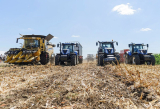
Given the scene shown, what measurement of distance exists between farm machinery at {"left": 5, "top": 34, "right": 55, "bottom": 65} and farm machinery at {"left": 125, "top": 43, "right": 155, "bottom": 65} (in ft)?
33.5

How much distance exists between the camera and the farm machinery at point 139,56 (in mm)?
13805

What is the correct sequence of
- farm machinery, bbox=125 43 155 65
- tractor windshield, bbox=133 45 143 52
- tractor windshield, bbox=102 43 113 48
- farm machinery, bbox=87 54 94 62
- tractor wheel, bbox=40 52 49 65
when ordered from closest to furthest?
farm machinery, bbox=125 43 155 65, tractor windshield, bbox=102 43 113 48, tractor wheel, bbox=40 52 49 65, tractor windshield, bbox=133 45 143 52, farm machinery, bbox=87 54 94 62

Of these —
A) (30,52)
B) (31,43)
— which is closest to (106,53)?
(30,52)

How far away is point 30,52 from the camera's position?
13.4 metres

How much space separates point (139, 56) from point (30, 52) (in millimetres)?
12478

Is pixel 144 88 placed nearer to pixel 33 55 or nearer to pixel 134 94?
pixel 134 94

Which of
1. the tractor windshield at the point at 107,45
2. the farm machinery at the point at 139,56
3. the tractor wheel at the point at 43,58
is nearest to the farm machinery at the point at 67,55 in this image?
the tractor wheel at the point at 43,58

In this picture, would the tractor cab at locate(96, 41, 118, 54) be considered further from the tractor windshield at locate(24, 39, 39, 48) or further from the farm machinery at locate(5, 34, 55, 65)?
the tractor windshield at locate(24, 39, 39, 48)

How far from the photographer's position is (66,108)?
110 inches

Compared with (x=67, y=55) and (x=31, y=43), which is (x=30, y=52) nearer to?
(x=31, y=43)

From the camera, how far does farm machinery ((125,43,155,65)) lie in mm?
13805

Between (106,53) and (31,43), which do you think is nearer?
(106,53)

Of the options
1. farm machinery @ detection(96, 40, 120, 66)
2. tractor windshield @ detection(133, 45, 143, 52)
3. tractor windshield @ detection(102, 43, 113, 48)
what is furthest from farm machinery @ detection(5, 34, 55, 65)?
tractor windshield @ detection(133, 45, 143, 52)

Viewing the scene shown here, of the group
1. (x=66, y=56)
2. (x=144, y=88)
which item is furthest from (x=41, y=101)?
(x=66, y=56)
